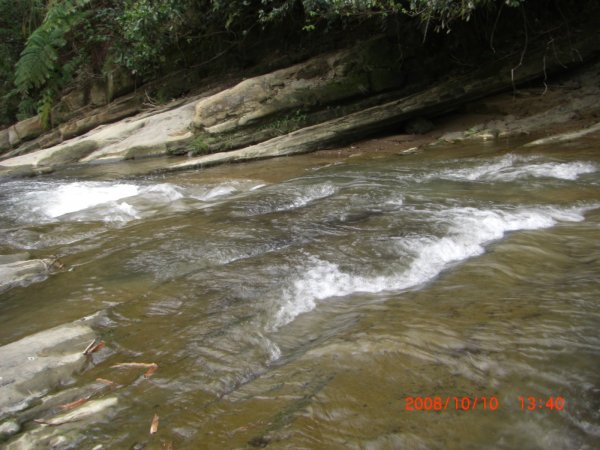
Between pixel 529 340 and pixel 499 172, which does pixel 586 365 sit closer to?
pixel 529 340

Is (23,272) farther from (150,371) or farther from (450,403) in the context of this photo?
(450,403)

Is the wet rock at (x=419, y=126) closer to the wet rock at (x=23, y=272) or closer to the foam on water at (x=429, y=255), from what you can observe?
the foam on water at (x=429, y=255)

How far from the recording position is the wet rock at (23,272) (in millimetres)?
4047

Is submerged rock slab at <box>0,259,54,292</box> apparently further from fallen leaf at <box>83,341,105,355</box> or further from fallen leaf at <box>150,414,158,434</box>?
fallen leaf at <box>150,414,158,434</box>

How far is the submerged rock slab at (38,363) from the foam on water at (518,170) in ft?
17.7

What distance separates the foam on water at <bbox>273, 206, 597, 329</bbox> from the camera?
352 centimetres

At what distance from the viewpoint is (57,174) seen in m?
10.7

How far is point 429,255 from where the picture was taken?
4.05 m

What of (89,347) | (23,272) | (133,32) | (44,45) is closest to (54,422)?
(89,347)

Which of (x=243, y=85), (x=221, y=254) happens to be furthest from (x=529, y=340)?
(x=243, y=85)

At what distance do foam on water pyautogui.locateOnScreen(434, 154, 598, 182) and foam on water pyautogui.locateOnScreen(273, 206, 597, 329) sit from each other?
4.93 feet

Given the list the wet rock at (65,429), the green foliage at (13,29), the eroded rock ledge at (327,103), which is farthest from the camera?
the green foliage at (13,29)

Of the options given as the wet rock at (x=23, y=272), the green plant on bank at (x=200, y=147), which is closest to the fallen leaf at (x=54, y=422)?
the wet rock at (x=23, y=272)

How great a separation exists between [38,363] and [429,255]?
3.03 metres
